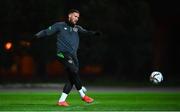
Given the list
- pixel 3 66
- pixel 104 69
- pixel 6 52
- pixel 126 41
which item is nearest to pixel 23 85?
pixel 6 52

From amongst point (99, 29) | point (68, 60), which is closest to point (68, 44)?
point (68, 60)

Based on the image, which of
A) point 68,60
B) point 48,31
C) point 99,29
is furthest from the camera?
point 99,29

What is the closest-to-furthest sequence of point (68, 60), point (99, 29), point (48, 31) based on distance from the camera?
point (48, 31)
point (68, 60)
point (99, 29)

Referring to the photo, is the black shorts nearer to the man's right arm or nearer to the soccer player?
the soccer player

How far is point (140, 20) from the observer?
115 feet

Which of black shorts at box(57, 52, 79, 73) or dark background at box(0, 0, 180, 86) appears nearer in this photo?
black shorts at box(57, 52, 79, 73)

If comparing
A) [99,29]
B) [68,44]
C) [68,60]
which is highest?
[99,29]

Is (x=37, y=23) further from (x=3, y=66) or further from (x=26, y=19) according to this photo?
(x=3, y=66)

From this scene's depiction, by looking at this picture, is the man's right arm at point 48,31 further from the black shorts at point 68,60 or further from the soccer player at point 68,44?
the black shorts at point 68,60

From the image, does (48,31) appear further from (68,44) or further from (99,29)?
(99,29)

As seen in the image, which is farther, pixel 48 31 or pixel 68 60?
pixel 68 60

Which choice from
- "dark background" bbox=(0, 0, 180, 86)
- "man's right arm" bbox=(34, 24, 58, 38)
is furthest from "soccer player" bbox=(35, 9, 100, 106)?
"dark background" bbox=(0, 0, 180, 86)

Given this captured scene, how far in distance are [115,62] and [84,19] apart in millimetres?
5463

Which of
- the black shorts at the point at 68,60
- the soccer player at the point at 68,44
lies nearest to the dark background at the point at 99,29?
the soccer player at the point at 68,44
